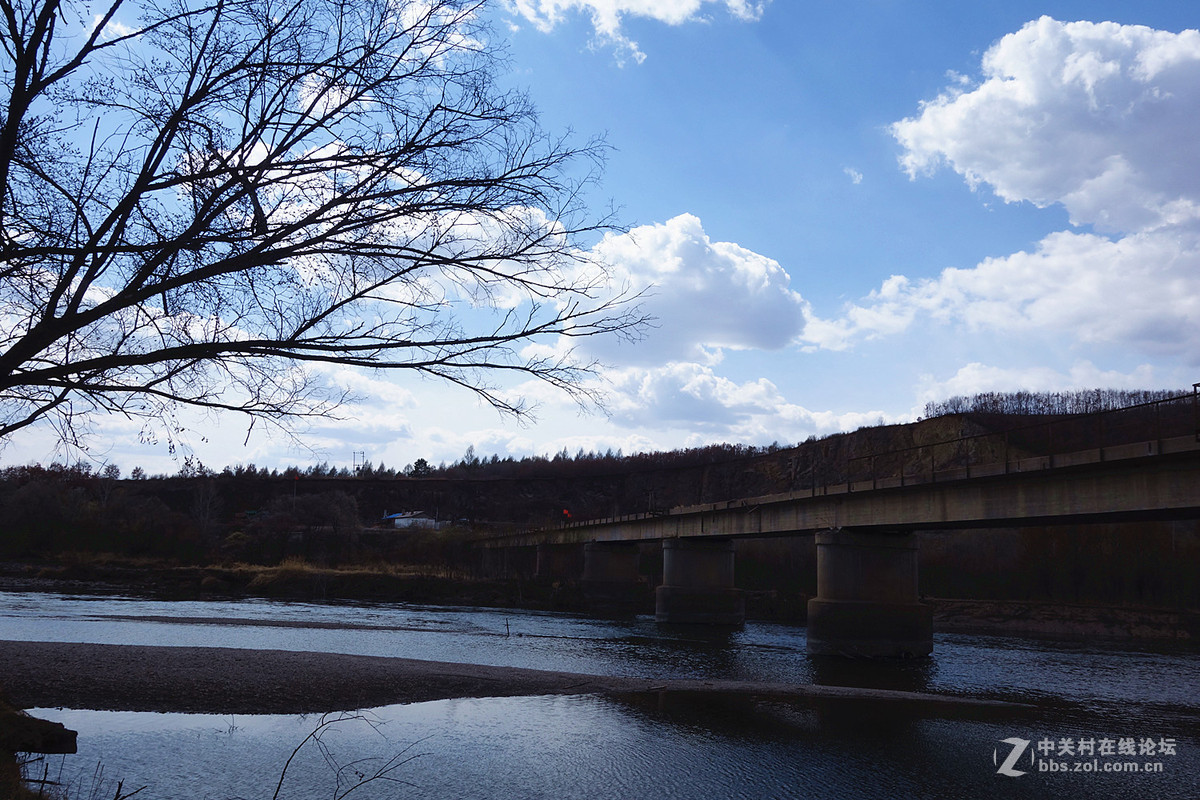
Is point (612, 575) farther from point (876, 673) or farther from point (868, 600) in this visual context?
point (876, 673)

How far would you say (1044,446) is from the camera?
88.1m

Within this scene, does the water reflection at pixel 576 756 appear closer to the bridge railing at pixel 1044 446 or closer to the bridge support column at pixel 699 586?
the bridge railing at pixel 1044 446

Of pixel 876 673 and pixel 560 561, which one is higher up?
pixel 560 561

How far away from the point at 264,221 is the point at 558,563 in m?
87.0

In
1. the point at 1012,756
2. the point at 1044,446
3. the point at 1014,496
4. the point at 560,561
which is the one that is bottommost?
the point at 1012,756

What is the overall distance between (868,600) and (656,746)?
81.4ft

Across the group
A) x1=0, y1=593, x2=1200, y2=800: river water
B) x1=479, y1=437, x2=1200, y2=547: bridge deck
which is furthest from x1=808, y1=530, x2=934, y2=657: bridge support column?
x1=0, y1=593, x2=1200, y2=800: river water

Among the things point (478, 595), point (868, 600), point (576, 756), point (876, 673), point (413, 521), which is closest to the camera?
point (576, 756)

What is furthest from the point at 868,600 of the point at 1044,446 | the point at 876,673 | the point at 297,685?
the point at 1044,446

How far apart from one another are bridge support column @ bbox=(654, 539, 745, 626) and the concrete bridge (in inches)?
2.8

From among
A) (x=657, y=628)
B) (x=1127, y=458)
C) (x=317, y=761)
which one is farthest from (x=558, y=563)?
(x=317, y=761)

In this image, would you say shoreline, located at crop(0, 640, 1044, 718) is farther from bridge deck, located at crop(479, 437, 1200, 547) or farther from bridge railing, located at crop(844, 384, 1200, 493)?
bridge railing, located at crop(844, 384, 1200, 493)

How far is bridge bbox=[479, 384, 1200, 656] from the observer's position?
81.7 feet

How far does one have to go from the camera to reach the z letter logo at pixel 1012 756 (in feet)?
47.0
